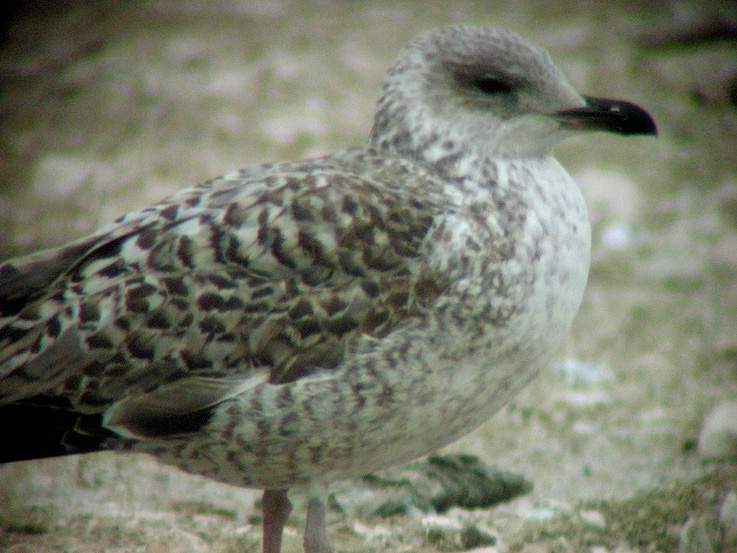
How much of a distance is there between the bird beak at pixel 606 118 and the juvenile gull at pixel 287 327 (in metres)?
0.36

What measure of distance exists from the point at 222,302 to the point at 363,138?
3703mm

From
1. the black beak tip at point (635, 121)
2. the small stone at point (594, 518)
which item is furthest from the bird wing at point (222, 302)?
the small stone at point (594, 518)

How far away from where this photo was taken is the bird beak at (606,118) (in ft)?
10.5

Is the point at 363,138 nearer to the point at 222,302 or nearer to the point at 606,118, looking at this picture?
the point at 606,118

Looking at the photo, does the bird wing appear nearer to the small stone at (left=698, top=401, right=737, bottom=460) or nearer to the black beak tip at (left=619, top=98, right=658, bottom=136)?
the black beak tip at (left=619, top=98, right=658, bottom=136)

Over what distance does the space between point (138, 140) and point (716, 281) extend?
359cm

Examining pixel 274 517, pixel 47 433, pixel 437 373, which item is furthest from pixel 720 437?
pixel 47 433

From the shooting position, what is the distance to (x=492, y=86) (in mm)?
3186

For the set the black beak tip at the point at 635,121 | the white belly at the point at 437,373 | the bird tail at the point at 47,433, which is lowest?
the bird tail at the point at 47,433

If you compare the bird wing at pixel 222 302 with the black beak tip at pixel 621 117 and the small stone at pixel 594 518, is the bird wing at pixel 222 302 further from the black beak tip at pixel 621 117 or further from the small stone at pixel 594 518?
the small stone at pixel 594 518

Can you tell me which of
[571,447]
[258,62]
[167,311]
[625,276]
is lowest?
[571,447]

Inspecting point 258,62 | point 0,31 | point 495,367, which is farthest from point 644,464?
point 0,31

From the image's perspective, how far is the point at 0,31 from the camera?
26.2 ft

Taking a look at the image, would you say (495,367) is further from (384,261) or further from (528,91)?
(528,91)
